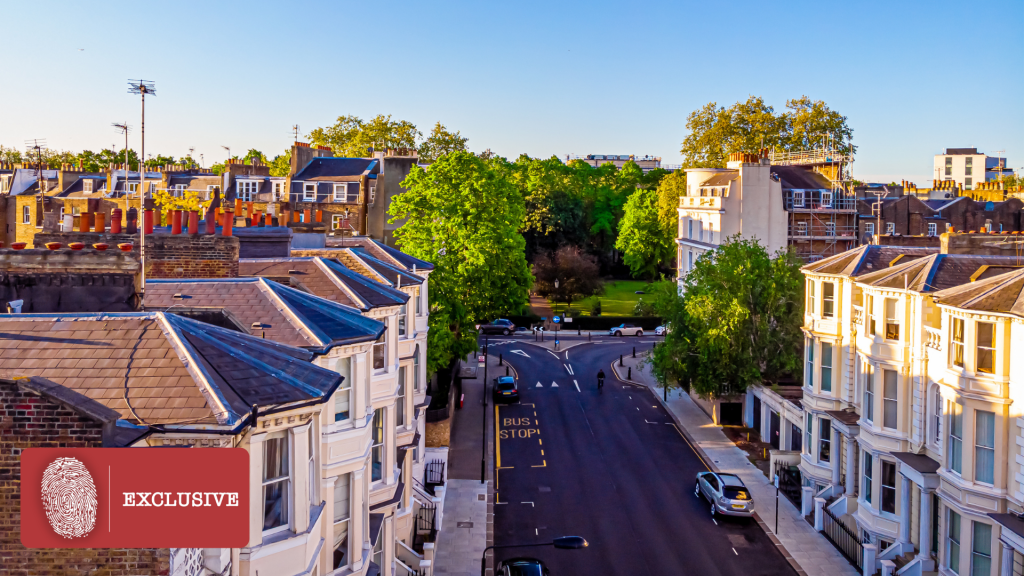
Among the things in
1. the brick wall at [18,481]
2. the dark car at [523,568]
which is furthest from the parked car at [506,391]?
the brick wall at [18,481]

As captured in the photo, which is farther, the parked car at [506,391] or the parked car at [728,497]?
the parked car at [506,391]

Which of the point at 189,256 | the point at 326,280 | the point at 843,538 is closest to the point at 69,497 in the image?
the point at 189,256

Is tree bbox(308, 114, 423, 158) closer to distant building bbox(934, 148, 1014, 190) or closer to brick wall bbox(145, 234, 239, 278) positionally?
brick wall bbox(145, 234, 239, 278)

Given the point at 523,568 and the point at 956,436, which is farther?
the point at 523,568

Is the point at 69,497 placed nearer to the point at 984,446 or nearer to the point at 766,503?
the point at 984,446

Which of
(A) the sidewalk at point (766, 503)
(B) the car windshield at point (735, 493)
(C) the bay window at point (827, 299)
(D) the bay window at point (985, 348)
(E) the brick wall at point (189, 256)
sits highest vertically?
(E) the brick wall at point (189, 256)

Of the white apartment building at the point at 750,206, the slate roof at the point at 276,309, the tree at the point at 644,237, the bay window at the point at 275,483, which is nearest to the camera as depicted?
the bay window at the point at 275,483

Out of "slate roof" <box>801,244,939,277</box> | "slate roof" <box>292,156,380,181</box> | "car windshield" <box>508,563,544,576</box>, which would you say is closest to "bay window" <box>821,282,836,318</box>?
"slate roof" <box>801,244,939,277</box>

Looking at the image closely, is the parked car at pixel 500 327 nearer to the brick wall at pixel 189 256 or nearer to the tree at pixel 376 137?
the tree at pixel 376 137
